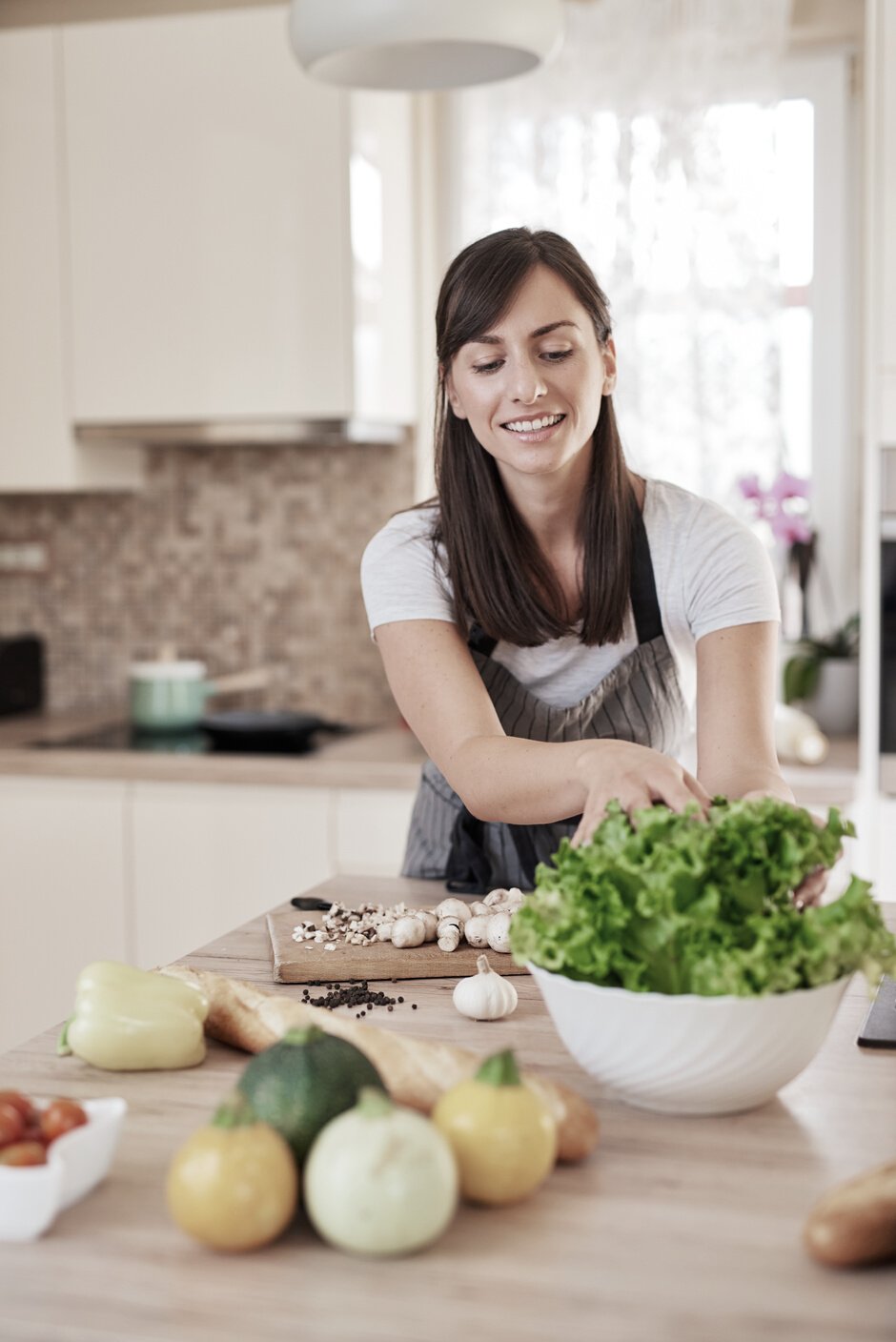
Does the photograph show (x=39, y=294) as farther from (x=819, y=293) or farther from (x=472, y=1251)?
(x=472, y=1251)

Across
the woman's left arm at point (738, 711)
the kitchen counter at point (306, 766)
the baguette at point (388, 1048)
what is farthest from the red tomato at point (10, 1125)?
the kitchen counter at point (306, 766)

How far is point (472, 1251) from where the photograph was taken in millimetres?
916

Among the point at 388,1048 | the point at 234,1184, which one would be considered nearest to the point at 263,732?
the point at 388,1048

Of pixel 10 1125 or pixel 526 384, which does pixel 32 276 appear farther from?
pixel 10 1125

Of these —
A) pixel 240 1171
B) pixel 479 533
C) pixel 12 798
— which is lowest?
pixel 12 798

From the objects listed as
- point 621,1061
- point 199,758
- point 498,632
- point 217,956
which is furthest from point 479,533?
point 199,758

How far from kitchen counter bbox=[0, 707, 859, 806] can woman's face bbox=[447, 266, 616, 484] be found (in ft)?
4.07

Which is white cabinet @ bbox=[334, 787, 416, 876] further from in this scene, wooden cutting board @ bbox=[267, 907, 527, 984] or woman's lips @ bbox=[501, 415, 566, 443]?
wooden cutting board @ bbox=[267, 907, 527, 984]

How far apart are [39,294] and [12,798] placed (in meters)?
1.16

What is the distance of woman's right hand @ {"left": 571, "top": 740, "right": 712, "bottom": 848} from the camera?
1341 millimetres

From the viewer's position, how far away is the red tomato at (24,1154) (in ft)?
3.09

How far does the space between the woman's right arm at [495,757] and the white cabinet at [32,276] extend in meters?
1.86

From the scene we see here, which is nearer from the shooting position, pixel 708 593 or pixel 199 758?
pixel 708 593

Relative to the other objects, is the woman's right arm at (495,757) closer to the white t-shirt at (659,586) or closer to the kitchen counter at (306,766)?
the white t-shirt at (659,586)
